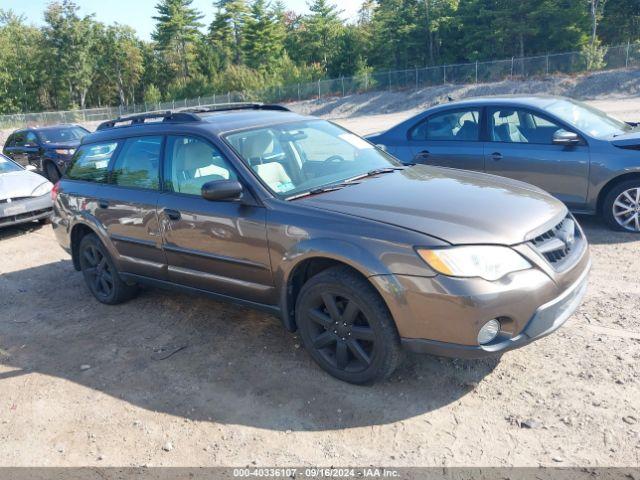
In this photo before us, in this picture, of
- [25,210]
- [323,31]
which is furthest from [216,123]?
[323,31]

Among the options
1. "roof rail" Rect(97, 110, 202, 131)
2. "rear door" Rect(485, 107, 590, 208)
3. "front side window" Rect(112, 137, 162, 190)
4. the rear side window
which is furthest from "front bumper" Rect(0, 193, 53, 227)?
"rear door" Rect(485, 107, 590, 208)

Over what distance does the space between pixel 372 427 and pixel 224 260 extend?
169 cm

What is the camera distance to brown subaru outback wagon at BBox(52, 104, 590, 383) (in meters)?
3.22

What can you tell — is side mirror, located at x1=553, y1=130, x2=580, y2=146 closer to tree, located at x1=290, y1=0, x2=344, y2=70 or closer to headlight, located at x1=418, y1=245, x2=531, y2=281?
headlight, located at x1=418, y1=245, x2=531, y2=281

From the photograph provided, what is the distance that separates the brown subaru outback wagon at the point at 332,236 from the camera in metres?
3.22

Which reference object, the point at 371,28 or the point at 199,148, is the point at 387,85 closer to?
the point at 371,28

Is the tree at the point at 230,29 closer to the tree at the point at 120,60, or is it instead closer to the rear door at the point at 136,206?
the tree at the point at 120,60

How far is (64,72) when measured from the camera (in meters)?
66.9

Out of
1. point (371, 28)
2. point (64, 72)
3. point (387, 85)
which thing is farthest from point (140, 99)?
point (387, 85)

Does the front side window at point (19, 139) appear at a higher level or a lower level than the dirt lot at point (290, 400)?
higher

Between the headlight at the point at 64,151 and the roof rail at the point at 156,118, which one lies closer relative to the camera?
the roof rail at the point at 156,118

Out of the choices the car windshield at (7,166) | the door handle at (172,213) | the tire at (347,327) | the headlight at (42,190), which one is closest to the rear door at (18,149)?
the car windshield at (7,166)

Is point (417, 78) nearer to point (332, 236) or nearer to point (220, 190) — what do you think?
point (220, 190)

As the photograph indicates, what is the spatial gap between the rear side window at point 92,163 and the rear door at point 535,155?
176 inches
